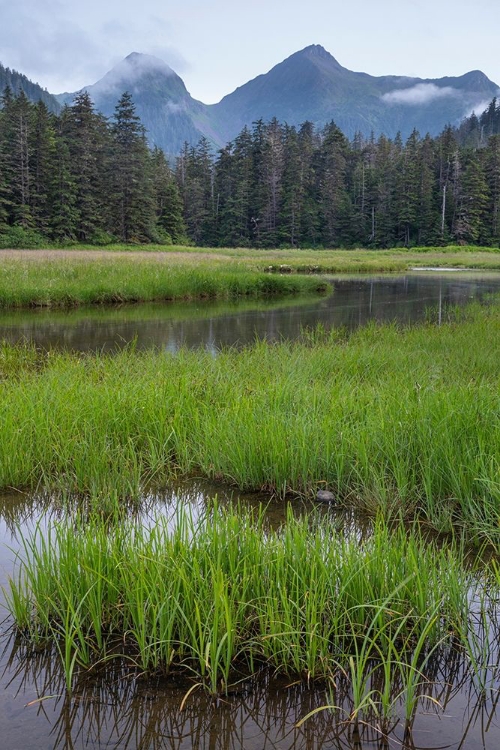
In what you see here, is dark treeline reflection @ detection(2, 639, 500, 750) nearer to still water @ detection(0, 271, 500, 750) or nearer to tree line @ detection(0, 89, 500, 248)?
still water @ detection(0, 271, 500, 750)

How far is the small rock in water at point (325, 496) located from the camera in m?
4.43

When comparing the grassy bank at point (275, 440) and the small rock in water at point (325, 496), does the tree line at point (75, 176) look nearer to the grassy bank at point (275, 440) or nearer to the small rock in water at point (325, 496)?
the grassy bank at point (275, 440)

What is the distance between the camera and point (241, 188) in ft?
268

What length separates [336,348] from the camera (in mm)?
9391

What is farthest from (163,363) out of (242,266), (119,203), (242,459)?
(119,203)

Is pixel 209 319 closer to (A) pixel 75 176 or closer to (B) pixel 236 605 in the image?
(B) pixel 236 605

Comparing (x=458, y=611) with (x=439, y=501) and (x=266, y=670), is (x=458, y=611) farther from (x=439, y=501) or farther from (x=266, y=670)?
(x=439, y=501)

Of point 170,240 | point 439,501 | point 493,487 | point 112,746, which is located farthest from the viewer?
point 170,240

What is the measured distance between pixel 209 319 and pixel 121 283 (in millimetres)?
4734

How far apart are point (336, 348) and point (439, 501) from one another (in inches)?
215

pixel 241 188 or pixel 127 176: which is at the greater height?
pixel 241 188

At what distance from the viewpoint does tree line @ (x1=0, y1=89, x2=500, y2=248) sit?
2319 inches

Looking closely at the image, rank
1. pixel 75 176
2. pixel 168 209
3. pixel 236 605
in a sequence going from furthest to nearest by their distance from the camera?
1. pixel 168 209
2. pixel 75 176
3. pixel 236 605

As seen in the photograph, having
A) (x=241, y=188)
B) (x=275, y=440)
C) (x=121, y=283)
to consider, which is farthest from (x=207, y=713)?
(x=241, y=188)
